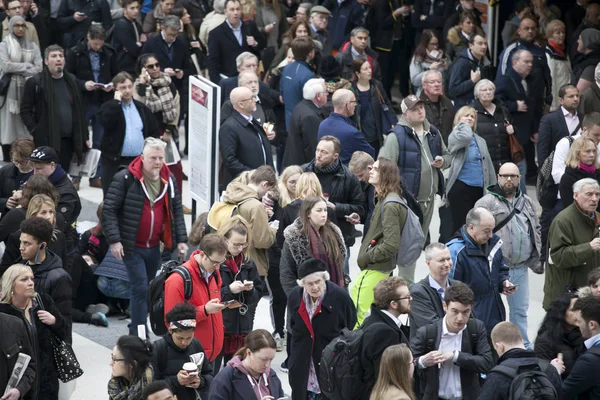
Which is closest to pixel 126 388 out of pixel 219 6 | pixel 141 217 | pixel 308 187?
pixel 308 187

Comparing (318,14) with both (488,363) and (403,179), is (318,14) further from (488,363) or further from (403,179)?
(488,363)

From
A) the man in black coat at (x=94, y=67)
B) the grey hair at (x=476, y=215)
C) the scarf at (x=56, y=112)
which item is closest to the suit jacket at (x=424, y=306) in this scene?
the grey hair at (x=476, y=215)

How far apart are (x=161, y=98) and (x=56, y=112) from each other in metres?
1.23

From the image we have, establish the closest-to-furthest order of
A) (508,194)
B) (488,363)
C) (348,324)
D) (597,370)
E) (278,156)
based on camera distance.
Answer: (597,370) < (488,363) < (348,324) < (508,194) < (278,156)

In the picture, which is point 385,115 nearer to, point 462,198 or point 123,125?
point 462,198

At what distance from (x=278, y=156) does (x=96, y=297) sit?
4947 millimetres

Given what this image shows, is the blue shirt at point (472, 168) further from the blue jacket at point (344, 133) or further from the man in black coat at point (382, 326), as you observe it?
the man in black coat at point (382, 326)

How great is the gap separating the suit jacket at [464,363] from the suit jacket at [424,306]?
319 millimetres

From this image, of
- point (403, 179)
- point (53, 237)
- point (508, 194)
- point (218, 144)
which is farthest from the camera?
point (218, 144)

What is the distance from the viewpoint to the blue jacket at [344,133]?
12781mm

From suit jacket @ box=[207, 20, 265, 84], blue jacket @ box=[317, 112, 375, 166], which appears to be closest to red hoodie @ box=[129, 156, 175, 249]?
blue jacket @ box=[317, 112, 375, 166]

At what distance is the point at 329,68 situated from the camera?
47.3 feet

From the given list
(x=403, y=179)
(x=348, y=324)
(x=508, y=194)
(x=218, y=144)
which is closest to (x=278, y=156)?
(x=218, y=144)

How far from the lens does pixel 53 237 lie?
10492 millimetres
